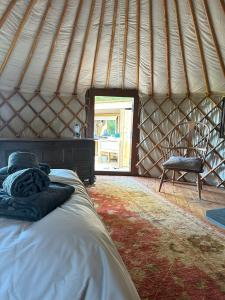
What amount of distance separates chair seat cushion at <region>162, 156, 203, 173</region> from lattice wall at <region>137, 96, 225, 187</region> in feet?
2.73

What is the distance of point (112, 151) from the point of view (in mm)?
6281

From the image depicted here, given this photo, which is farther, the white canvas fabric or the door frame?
the door frame

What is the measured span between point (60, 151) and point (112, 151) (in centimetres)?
250

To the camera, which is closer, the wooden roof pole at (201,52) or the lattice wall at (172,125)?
the wooden roof pole at (201,52)

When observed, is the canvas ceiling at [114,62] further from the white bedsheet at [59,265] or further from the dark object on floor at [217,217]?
the white bedsheet at [59,265]

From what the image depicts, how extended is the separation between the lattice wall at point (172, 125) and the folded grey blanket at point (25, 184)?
360 centimetres

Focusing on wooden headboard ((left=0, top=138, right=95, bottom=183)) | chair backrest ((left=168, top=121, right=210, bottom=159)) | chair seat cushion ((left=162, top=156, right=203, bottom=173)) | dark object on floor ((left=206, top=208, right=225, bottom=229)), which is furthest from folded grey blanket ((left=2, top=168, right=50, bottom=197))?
chair backrest ((left=168, top=121, right=210, bottom=159))

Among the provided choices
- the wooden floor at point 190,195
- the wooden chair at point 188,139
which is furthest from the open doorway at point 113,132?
the wooden floor at point 190,195

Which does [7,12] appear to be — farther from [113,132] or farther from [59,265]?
[113,132]

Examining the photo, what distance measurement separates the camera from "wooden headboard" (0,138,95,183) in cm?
367

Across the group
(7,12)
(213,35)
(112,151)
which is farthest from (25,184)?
(112,151)

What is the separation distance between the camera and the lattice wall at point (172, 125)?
4.32 metres

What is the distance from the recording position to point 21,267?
2.91 ft

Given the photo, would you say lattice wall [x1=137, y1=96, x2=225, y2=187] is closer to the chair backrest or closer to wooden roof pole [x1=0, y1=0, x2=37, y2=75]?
the chair backrest
